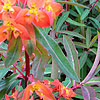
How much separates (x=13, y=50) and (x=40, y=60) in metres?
0.12

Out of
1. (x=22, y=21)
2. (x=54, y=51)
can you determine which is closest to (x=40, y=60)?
(x=54, y=51)

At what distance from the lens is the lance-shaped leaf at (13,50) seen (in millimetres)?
524

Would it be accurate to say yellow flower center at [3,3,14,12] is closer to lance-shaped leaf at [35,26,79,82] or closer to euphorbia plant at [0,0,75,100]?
Answer: euphorbia plant at [0,0,75,100]

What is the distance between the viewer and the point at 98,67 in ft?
2.65

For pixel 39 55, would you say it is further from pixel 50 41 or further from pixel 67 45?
pixel 67 45

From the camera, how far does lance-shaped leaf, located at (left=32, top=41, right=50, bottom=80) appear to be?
604 millimetres

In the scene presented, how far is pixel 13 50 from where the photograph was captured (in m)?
0.53

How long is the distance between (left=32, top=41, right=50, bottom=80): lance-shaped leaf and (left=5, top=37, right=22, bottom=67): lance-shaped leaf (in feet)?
0.29

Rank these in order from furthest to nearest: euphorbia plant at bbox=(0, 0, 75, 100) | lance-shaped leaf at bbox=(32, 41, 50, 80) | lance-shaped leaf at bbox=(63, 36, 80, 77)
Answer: lance-shaped leaf at bbox=(63, 36, 80, 77)
lance-shaped leaf at bbox=(32, 41, 50, 80)
euphorbia plant at bbox=(0, 0, 75, 100)

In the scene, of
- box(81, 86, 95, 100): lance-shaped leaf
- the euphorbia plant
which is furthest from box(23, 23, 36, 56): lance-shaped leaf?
box(81, 86, 95, 100): lance-shaped leaf

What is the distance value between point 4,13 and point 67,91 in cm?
42

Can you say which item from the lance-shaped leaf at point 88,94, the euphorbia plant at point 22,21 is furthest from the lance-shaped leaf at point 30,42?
the lance-shaped leaf at point 88,94

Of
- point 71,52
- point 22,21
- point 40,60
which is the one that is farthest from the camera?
point 71,52

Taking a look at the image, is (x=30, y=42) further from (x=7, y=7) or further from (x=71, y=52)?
(x=71, y=52)
